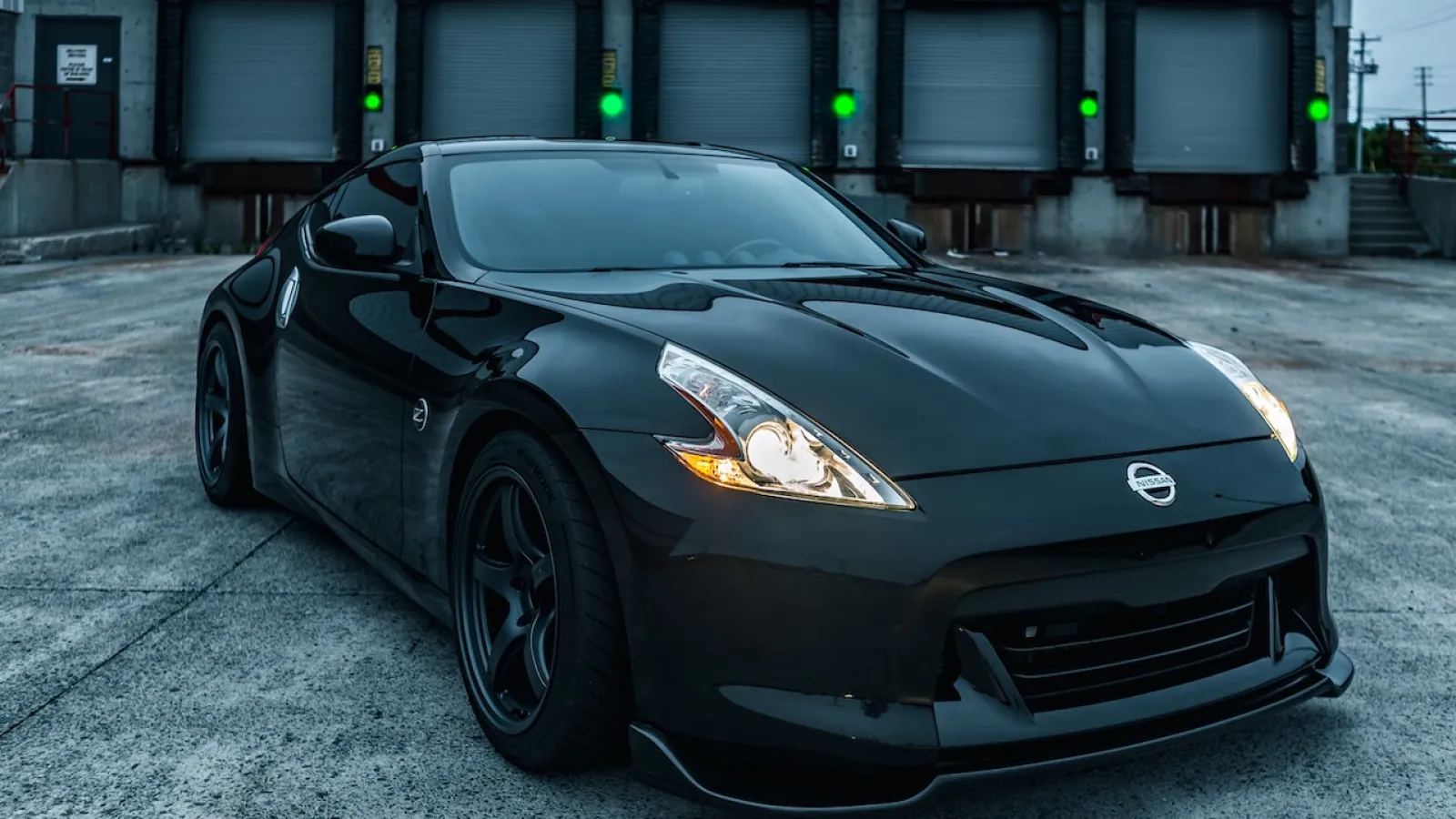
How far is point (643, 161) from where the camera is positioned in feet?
13.8

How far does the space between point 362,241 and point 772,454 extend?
1.66 m

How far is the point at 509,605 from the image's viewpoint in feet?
9.73

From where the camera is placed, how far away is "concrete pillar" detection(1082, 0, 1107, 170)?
2444 centimetres

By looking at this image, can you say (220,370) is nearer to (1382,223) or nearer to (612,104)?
(612,104)

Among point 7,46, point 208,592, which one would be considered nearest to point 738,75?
point 7,46

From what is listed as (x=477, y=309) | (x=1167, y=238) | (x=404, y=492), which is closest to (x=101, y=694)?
(x=404, y=492)

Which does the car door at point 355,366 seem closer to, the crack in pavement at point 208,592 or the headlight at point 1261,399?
the crack in pavement at point 208,592

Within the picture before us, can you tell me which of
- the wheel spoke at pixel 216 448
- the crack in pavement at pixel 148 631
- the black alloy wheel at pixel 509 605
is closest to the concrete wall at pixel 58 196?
the wheel spoke at pixel 216 448

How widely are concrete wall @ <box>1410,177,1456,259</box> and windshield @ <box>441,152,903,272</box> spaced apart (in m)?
22.2

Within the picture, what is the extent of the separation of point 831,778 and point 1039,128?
23.6 meters

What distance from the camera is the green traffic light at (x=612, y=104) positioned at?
2348 cm

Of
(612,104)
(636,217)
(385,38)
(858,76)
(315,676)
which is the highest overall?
(385,38)

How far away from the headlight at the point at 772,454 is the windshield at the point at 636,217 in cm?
111

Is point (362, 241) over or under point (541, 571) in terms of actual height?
over
